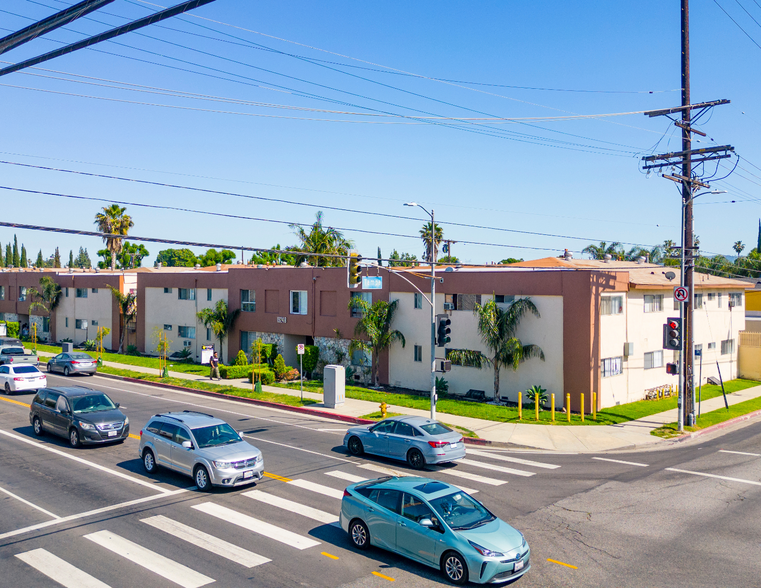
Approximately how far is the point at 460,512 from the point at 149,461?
9792 mm

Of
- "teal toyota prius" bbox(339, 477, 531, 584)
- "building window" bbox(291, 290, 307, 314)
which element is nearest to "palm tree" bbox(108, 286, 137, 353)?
"building window" bbox(291, 290, 307, 314)

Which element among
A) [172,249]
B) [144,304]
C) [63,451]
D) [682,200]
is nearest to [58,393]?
[63,451]

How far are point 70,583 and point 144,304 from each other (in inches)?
1721

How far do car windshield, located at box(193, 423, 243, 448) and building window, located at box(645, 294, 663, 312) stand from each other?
24.2 metres

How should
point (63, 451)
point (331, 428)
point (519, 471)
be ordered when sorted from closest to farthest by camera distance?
point (519, 471)
point (63, 451)
point (331, 428)

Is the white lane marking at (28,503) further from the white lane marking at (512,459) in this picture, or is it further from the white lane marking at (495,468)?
the white lane marking at (512,459)

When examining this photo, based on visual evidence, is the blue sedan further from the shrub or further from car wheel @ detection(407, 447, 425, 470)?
the shrub

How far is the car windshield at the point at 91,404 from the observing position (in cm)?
2005

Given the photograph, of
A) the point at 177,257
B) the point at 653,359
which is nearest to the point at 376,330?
the point at 653,359

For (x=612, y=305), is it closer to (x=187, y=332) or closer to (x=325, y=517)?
(x=325, y=517)

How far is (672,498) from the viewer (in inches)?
602

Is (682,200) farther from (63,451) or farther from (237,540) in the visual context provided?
(63,451)

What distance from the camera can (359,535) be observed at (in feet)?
37.9

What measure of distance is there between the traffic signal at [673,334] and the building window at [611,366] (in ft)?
12.9
